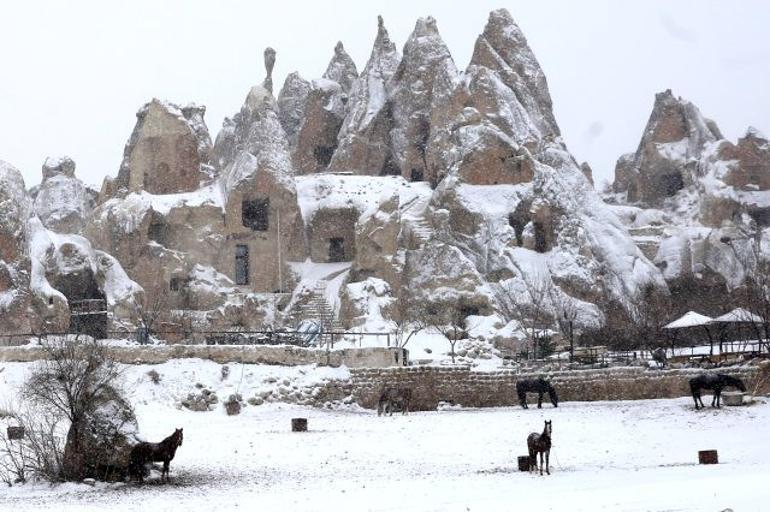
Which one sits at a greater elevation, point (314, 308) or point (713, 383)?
point (314, 308)

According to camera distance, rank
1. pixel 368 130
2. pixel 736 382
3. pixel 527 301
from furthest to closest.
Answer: pixel 368 130, pixel 527 301, pixel 736 382

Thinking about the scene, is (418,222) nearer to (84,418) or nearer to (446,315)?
(446,315)

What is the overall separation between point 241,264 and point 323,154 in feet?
67.4

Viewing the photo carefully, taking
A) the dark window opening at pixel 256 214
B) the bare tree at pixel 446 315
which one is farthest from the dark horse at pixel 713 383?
the dark window opening at pixel 256 214

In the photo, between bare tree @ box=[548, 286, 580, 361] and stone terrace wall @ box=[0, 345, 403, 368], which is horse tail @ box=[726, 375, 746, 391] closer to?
stone terrace wall @ box=[0, 345, 403, 368]

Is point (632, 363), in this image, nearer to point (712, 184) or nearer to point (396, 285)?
point (396, 285)

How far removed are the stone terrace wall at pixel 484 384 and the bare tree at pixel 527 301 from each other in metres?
11.4

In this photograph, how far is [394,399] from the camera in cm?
3609

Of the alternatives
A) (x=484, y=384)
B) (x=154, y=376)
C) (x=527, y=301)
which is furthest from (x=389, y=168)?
(x=154, y=376)

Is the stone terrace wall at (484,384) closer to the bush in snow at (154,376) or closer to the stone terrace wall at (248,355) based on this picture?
the stone terrace wall at (248,355)

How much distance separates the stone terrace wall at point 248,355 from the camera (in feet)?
126

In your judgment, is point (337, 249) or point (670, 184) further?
point (670, 184)

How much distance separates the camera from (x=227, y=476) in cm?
2270

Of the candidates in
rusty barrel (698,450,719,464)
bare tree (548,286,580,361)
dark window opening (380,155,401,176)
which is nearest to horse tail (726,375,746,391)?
rusty barrel (698,450,719,464)
